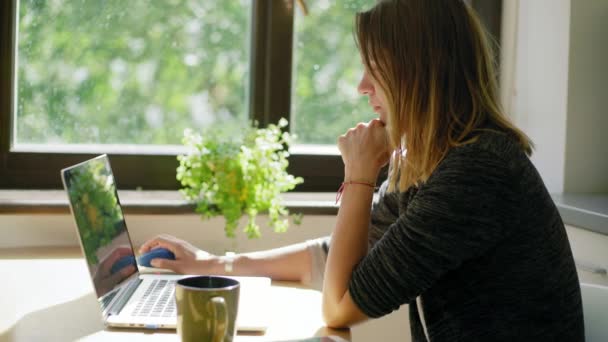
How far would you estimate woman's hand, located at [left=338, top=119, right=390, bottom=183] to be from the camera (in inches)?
54.9

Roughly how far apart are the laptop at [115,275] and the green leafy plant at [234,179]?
0.60 m

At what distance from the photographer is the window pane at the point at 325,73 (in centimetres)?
254

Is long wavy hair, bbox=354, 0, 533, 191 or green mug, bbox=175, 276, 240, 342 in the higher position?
long wavy hair, bbox=354, 0, 533, 191

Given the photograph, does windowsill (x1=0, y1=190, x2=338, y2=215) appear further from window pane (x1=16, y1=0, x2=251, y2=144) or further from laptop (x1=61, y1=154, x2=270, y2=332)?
laptop (x1=61, y1=154, x2=270, y2=332)

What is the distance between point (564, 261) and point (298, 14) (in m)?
1.49

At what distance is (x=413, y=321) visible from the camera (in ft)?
4.51

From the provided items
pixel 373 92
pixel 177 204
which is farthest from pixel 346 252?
pixel 177 204

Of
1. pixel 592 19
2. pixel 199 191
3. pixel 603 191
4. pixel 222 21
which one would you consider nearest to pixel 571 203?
pixel 603 191

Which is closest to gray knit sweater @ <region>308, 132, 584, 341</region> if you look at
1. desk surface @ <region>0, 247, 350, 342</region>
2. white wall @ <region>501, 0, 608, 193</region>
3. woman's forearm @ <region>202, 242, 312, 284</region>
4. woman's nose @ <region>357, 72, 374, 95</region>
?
desk surface @ <region>0, 247, 350, 342</region>

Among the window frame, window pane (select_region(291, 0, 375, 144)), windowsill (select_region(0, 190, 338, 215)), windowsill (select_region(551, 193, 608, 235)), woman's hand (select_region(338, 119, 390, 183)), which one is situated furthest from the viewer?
window pane (select_region(291, 0, 375, 144))

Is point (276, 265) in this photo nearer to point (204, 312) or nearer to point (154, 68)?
point (204, 312)

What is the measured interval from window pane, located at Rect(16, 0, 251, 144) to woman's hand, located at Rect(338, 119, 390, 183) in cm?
109

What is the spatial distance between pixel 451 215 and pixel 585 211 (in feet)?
2.87

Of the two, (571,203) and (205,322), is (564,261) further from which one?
(571,203)
